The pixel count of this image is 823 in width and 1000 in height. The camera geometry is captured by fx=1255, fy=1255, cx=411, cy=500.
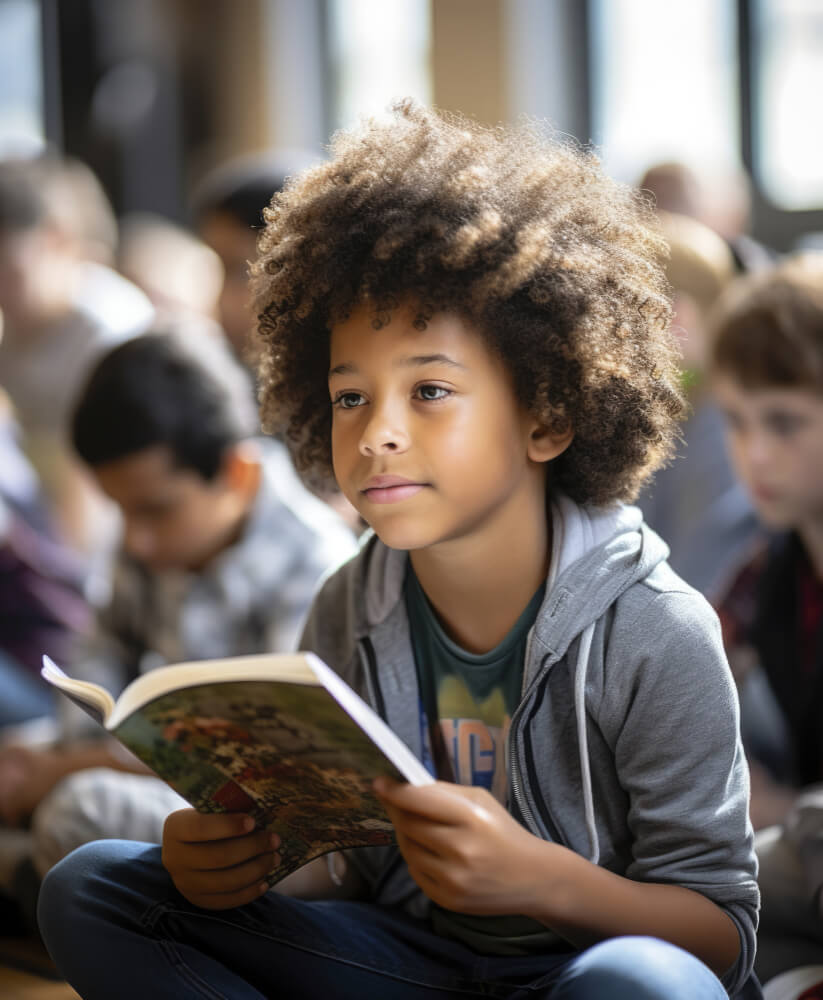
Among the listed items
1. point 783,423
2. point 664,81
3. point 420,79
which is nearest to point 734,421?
point 783,423

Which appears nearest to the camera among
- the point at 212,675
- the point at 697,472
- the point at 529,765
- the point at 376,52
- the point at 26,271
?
the point at 212,675

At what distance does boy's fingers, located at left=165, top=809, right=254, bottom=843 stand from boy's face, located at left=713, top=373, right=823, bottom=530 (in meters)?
0.90

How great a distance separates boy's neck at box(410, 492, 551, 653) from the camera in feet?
3.39

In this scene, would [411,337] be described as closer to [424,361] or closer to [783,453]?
[424,361]

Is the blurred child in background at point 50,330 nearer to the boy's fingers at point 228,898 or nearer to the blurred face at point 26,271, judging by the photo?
the blurred face at point 26,271

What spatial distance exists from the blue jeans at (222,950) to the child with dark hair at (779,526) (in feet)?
1.91

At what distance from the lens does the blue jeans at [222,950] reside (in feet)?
3.18

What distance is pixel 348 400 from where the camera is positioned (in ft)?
3.32

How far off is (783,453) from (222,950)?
957mm

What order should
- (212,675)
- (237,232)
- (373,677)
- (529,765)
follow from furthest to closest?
(237,232) → (373,677) → (529,765) → (212,675)

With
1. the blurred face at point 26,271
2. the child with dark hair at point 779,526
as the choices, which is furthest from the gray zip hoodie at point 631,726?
the blurred face at point 26,271

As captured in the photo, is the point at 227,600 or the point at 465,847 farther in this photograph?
the point at 227,600

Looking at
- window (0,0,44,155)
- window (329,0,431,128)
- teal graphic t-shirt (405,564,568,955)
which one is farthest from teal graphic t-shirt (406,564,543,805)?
window (0,0,44,155)

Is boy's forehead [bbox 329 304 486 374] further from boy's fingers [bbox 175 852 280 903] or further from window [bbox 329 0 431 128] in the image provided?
window [bbox 329 0 431 128]
